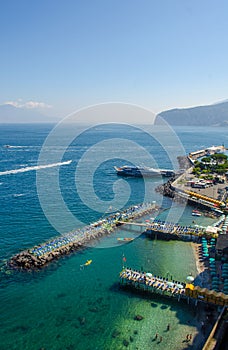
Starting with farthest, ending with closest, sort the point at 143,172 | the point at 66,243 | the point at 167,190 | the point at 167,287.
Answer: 1. the point at 143,172
2. the point at 167,190
3. the point at 66,243
4. the point at 167,287

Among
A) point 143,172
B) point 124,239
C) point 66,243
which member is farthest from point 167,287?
point 143,172

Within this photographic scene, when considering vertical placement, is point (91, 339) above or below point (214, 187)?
below

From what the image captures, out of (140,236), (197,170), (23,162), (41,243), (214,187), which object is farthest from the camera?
(23,162)

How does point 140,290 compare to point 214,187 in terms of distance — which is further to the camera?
point 214,187

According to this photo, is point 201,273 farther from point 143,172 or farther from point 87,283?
point 143,172

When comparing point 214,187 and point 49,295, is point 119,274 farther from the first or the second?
point 214,187

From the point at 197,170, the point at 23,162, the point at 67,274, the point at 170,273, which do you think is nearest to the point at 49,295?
the point at 67,274

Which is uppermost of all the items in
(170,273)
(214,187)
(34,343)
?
(214,187)
